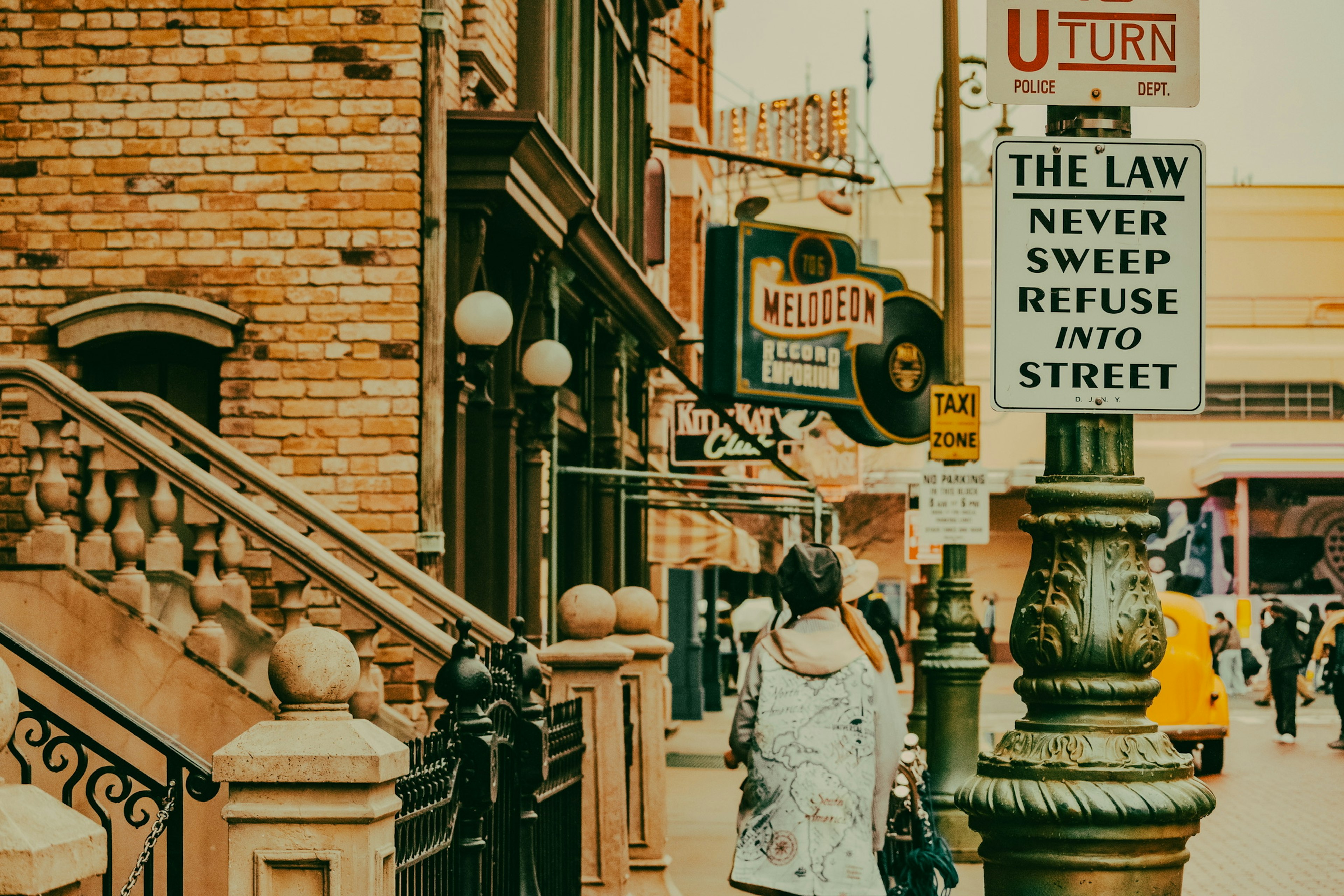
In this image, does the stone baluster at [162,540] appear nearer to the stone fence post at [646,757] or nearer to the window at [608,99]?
the stone fence post at [646,757]

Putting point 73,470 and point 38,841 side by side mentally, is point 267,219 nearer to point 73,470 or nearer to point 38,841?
point 73,470

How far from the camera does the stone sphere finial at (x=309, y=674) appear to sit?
4.98 m

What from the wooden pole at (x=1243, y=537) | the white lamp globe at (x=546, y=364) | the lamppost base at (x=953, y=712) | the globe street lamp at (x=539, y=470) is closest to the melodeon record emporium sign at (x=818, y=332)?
the globe street lamp at (x=539, y=470)

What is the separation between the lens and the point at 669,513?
22531 millimetres

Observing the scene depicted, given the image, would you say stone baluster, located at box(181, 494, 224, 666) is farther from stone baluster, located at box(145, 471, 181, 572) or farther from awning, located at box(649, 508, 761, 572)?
awning, located at box(649, 508, 761, 572)

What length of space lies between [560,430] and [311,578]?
8.13 m

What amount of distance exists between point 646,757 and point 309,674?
498cm

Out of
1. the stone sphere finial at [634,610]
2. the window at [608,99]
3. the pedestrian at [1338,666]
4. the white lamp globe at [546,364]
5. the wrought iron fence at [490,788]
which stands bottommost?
the pedestrian at [1338,666]

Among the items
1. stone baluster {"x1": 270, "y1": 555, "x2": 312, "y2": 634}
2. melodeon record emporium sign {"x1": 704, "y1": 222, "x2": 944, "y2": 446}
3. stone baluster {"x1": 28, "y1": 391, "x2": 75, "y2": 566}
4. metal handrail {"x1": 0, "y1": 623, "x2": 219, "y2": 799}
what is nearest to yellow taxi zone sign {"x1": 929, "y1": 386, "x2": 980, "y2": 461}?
melodeon record emporium sign {"x1": 704, "y1": 222, "x2": 944, "y2": 446}

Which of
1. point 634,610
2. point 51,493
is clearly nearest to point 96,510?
point 51,493

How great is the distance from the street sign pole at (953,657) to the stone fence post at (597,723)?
159 inches

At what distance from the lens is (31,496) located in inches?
331

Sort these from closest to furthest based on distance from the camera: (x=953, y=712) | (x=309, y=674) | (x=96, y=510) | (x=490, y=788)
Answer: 1. (x=309, y=674)
2. (x=490, y=788)
3. (x=96, y=510)
4. (x=953, y=712)

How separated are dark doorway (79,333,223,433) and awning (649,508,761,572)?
31.7ft
